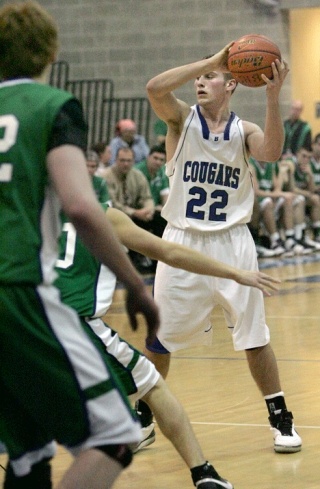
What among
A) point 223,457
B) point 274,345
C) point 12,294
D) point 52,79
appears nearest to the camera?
point 12,294

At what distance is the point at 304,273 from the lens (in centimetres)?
1153

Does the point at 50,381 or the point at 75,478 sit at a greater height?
the point at 50,381

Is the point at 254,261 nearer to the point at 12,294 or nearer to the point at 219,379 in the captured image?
the point at 219,379

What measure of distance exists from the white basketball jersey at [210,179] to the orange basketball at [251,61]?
11.2 inches

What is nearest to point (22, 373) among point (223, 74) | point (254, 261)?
point (254, 261)

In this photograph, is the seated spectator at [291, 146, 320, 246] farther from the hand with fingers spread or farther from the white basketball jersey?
the hand with fingers spread

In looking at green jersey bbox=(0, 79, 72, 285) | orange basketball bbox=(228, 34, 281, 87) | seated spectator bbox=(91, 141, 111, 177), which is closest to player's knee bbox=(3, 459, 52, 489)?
green jersey bbox=(0, 79, 72, 285)

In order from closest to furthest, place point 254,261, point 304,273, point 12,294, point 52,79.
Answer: point 12,294
point 254,261
point 304,273
point 52,79

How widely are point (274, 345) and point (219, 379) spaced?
4.06 ft

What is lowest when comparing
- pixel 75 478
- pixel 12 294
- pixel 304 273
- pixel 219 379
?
pixel 304 273

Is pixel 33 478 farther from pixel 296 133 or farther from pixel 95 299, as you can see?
pixel 296 133

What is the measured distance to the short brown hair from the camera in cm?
246

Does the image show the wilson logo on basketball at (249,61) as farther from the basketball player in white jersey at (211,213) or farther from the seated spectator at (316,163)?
the seated spectator at (316,163)

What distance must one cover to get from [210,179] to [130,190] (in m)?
6.54
